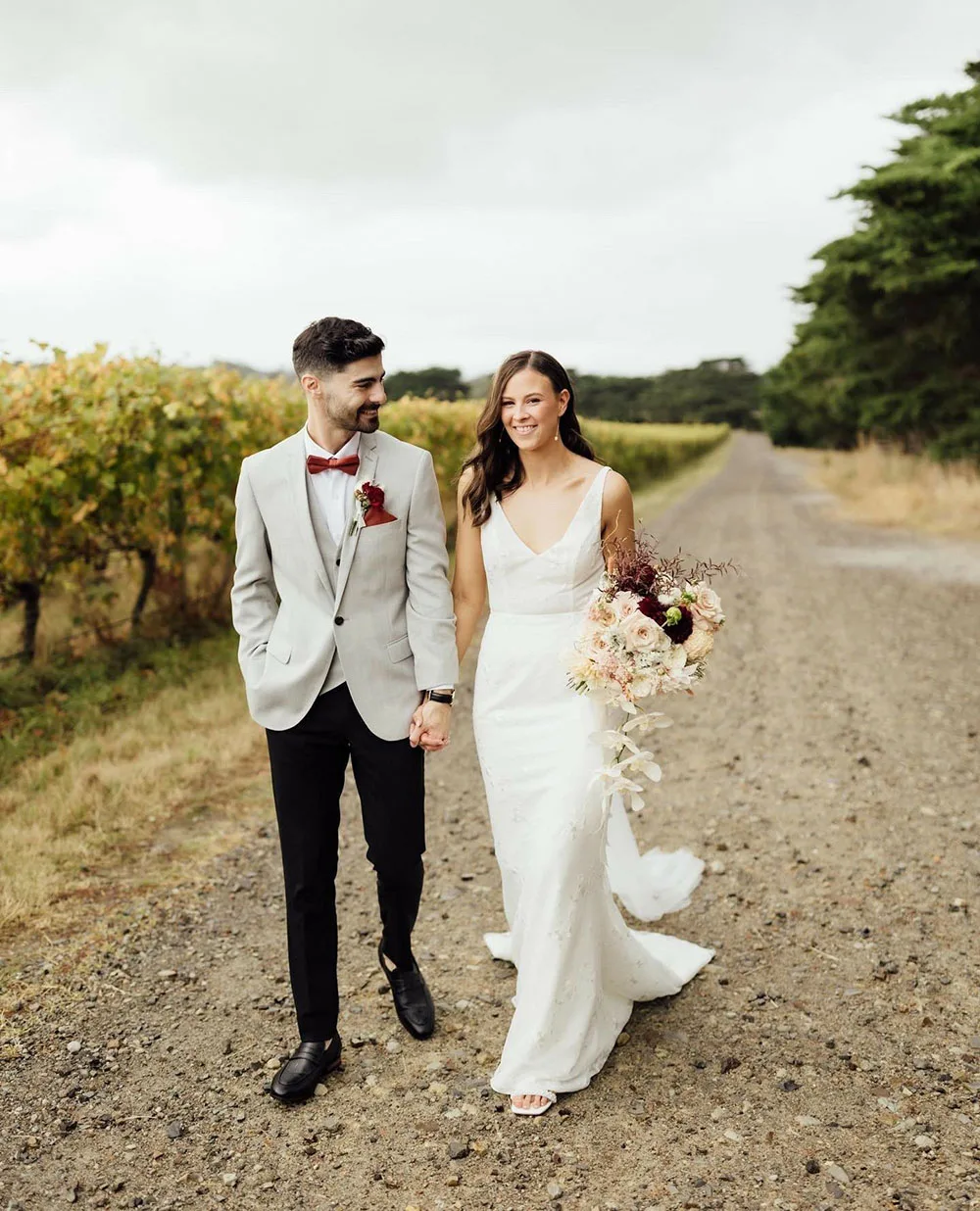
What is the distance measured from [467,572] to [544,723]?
2.21 feet

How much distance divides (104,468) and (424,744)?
563cm

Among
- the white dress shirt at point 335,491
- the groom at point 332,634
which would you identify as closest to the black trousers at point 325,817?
the groom at point 332,634

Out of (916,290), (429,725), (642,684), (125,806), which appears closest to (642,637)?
(642,684)

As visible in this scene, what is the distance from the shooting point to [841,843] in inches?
216

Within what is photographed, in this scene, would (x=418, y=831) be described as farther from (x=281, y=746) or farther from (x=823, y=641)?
(x=823, y=641)

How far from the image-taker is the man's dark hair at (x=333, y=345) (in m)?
3.10

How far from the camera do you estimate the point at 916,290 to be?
2194 cm

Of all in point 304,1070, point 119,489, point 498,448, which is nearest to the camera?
point 304,1070

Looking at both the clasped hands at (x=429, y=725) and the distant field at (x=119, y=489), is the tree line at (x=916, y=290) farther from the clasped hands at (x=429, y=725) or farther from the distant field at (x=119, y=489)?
the clasped hands at (x=429, y=725)

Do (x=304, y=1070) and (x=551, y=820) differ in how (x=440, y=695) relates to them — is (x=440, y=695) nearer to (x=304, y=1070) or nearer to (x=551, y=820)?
(x=551, y=820)

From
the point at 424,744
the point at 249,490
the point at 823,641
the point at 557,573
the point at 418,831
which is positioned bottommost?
the point at 823,641

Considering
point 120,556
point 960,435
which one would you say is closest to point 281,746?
point 120,556

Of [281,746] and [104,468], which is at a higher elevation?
[104,468]

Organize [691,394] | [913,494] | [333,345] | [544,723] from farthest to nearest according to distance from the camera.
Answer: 1. [691,394]
2. [913,494]
3. [544,723]
4. [333,345]
